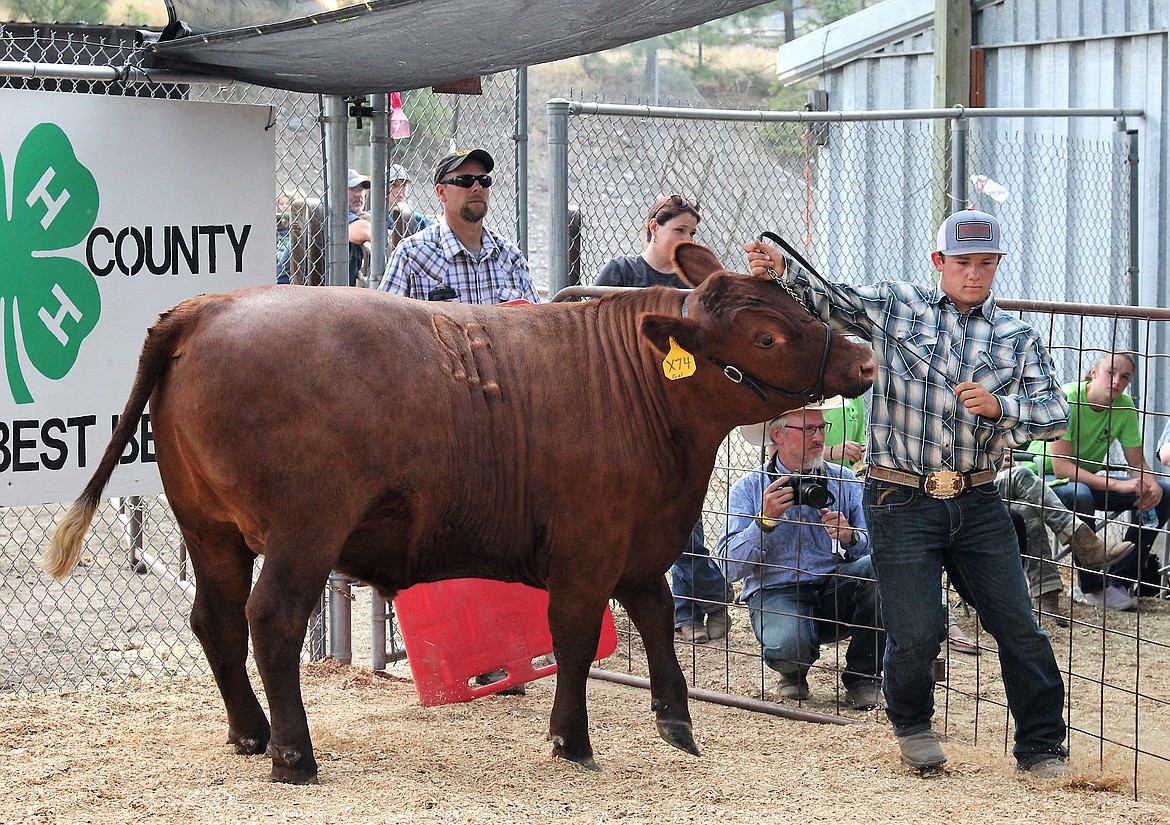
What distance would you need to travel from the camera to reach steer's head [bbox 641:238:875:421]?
448 cm

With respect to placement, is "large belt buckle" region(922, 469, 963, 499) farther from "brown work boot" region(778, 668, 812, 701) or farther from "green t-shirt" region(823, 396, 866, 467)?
"green t-shirt" region(823, 396, 866, 467)

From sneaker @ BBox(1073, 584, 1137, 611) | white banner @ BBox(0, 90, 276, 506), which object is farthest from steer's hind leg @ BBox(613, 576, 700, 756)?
sneaker @ BBox(1073, 584, 1137, 611)

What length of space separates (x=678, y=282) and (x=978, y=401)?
260cm

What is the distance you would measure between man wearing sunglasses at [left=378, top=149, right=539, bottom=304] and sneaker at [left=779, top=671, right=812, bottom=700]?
2068mm

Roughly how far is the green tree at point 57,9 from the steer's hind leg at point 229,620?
1586cm

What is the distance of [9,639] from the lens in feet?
20.8

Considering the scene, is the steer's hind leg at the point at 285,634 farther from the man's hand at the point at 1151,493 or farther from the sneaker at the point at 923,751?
Result: the man's hand at the point at 1151,493

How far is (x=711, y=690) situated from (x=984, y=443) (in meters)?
1.93

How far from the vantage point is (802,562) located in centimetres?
576

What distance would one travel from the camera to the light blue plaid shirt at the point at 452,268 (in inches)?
234

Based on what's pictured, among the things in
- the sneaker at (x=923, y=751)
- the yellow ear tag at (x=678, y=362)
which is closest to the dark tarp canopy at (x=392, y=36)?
the yellow ear tag at (x=678, y=362)

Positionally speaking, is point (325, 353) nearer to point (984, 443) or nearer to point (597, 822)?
point (597, 822)

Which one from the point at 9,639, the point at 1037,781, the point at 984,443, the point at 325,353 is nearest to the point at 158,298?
the point at 325,353

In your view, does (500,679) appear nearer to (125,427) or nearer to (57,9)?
(125,427)
